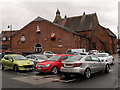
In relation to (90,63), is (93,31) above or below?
above

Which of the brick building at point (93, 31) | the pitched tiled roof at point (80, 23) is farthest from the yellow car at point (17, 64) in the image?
the pitched tiled roof at point (80, 23)

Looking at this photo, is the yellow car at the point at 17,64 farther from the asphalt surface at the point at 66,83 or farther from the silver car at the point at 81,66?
the silver car at the point at 81,66

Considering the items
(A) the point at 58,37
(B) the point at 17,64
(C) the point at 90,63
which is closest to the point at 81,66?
(C) the point at 90,63

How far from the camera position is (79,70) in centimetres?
798

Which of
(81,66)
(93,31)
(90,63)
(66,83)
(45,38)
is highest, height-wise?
(93,31)

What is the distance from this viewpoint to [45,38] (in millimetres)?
39531

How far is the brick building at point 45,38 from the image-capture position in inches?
1433

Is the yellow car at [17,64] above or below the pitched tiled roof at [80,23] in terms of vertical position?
below

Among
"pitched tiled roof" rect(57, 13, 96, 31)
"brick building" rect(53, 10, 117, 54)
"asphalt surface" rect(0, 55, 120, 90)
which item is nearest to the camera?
"asphalt surface" rect(0, 55, 120, 90)

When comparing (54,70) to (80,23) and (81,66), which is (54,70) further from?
(80,23)

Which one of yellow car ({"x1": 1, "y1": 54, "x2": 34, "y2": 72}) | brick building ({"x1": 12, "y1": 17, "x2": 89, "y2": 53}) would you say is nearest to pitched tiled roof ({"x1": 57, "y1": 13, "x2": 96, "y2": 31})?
brick building ({"x1": 12, "y1": 17, "x2": 89, "y2": 53})

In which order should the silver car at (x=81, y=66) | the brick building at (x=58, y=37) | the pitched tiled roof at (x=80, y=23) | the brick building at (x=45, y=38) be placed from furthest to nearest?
the pitched tiled roof at (x=80, y=23), the brick building at (x=58, y=37), the brick building at (x=45, y=38), the silver car at (x=81, y=66)

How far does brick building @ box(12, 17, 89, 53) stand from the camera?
119 ft

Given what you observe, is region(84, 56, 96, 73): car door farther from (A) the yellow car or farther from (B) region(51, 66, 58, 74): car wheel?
(A) the yellow car
